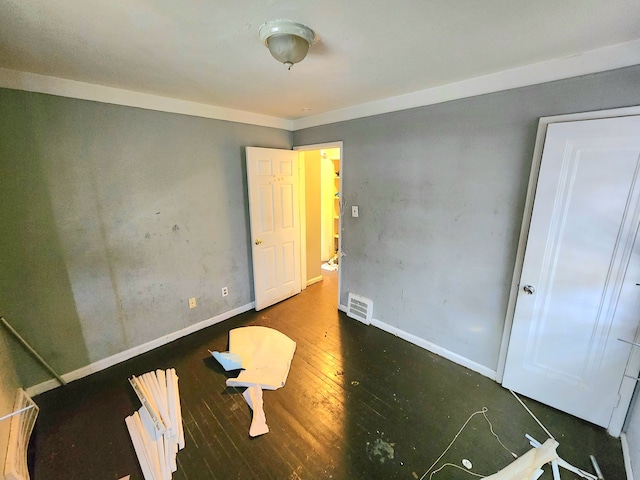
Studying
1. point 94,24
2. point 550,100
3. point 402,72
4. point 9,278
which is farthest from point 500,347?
point 9,278

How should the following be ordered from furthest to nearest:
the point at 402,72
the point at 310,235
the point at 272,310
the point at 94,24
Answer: the point at 310,235 < the point at 272,310 < the point at 402,72 < the point at 94,24

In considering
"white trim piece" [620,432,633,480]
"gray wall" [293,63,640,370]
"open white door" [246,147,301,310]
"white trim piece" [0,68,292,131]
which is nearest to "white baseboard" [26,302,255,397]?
"open white door" [246,147,301,310]

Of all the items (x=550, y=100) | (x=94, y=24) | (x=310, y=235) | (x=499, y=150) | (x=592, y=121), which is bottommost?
(x=310, y=235)

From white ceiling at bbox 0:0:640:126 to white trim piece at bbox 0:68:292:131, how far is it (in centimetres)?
6

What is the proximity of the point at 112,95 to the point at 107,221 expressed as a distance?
40.8 inches

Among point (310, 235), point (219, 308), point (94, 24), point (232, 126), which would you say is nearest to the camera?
point (94, 24)

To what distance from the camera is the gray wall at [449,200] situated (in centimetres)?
180

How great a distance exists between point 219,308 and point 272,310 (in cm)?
65

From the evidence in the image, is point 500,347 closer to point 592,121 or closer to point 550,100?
point 592,121

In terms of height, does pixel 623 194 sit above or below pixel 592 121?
below

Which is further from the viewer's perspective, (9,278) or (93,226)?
(93,226)

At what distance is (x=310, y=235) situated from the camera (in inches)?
158

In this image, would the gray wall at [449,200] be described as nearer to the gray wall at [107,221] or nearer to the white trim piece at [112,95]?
the white trim piece at [112,95]

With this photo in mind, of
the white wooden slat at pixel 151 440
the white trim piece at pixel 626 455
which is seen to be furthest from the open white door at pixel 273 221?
the white trim piece at pixel 626 455
